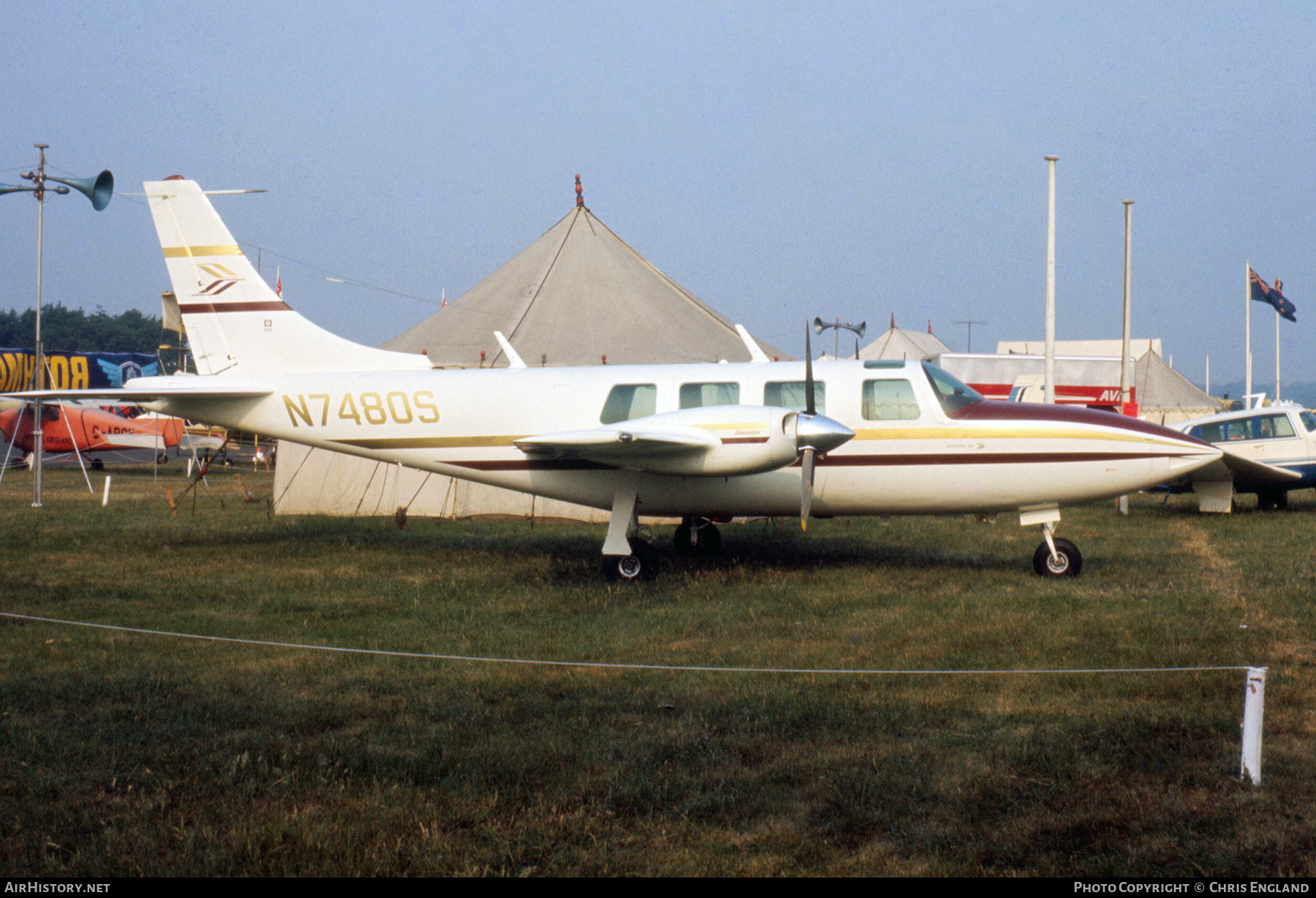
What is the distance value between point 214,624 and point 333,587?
2267 millimetres

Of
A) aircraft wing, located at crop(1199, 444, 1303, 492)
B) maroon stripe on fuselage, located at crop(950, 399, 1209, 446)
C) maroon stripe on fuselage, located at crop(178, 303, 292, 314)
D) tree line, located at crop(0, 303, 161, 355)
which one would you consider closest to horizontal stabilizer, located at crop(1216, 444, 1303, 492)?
aircraft wing, located at crop(1199, 444, 1303, 492)

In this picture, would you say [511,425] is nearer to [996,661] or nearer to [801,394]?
[801,394]

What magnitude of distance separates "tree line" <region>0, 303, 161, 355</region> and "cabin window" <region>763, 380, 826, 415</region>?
337 feet

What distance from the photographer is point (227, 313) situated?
14.4 metres

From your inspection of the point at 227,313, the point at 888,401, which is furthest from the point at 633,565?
the point at 227,313

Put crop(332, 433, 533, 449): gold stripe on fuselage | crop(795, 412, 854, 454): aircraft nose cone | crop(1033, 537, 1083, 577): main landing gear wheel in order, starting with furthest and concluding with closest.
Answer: crop(332, 433, 533, 449): gold stripe on fuselage → crop(1033, 537, 1083, 577): main landing gear wheel → crop(795, 412, 854, 454): aircraft nose cone

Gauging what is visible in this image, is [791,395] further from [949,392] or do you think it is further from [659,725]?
[659,725]

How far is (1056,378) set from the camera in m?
45.5

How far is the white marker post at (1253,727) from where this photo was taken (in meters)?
4.89

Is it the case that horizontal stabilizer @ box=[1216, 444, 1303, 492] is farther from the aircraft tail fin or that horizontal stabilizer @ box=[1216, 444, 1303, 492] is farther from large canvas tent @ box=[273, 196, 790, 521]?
the aircraft tail fin

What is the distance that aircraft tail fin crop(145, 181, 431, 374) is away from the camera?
14.3 metres

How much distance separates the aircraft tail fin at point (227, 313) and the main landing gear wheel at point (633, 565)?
13.7ft

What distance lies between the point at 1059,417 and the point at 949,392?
4.38 feet

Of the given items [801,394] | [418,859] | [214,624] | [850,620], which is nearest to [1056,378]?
[801,394]
